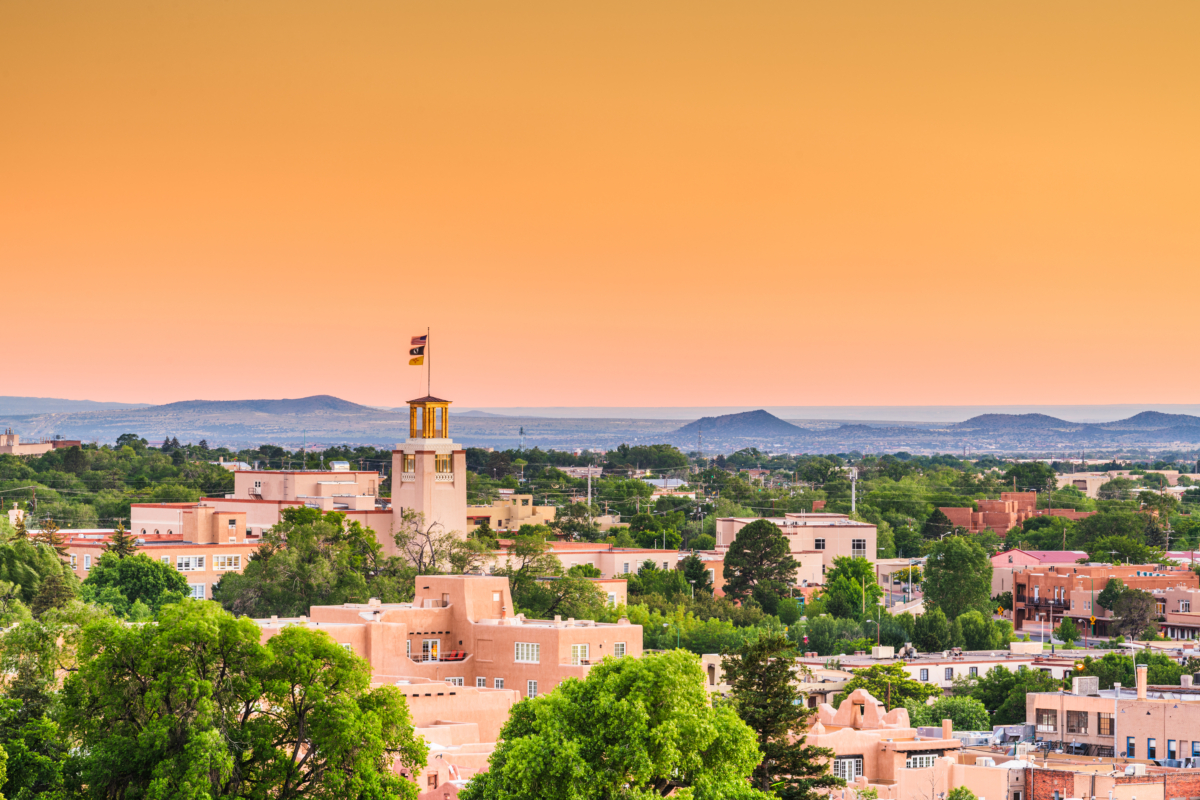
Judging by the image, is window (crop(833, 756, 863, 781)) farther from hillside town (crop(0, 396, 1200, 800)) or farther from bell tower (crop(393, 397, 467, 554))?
bell tower (crop(393, 397, 467, 554))

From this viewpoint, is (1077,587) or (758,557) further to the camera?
(1077,587)

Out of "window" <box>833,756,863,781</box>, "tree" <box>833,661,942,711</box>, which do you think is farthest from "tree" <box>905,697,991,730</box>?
"window" <box>833,756,863,781</box>

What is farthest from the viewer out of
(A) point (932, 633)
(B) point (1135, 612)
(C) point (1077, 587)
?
(C) point (1077, 587)

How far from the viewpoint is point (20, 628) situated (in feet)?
164

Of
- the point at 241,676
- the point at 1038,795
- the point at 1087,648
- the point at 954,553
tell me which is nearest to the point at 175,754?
the point at 241,676

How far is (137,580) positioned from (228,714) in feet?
194

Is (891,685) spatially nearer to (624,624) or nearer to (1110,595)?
(624,624)

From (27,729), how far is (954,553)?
97.2 meters

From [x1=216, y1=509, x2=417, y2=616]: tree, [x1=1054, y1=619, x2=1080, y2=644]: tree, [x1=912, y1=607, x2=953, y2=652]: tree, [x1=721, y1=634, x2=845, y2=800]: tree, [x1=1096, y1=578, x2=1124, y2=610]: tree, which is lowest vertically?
[x1=1054, y1=619, x2=1080, y2=644]: tree

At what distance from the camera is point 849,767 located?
2384 inches

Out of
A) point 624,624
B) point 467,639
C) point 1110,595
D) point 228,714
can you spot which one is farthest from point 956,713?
point 1110,595

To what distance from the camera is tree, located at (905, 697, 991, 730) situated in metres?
79.9

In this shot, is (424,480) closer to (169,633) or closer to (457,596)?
(457,596)

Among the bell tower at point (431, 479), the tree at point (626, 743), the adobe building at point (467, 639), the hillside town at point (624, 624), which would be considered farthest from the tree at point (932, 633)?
the tree at point (626, 743)
